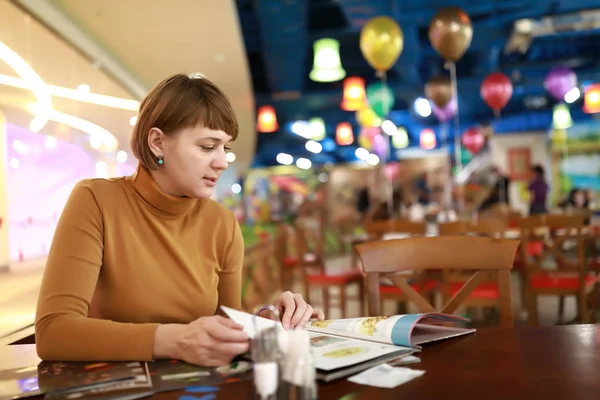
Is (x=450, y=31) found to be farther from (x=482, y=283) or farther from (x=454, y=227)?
(x=482, y=283)

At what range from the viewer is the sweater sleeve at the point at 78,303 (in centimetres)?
108

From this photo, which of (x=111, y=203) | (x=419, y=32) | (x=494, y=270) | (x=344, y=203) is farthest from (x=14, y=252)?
(x=344, y=203)

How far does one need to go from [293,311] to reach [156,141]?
0.52 m

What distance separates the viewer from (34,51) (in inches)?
135

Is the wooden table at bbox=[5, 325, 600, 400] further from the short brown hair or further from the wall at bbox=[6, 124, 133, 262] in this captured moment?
the wall at bbox=[6, 124, 133, 262]

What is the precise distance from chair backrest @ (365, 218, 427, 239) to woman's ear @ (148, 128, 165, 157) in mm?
2900

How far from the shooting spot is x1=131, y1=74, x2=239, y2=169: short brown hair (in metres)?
1.32

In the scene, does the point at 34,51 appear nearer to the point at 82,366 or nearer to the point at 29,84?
the point at 29,84

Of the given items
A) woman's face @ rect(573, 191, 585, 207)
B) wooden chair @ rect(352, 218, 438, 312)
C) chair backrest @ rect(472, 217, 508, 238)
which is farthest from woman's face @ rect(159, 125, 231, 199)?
woman's face @ rect(573, 191, 585, 207)

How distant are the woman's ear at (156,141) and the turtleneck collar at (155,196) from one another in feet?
0.24

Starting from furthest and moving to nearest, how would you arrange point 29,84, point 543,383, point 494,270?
point 29,84 → point 494,270 → point 543,383

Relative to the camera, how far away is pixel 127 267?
1.34 metres

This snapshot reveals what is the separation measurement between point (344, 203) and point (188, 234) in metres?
18.3

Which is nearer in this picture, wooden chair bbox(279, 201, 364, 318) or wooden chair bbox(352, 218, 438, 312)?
wooden chair bbox(352, 218, 438, 312)
